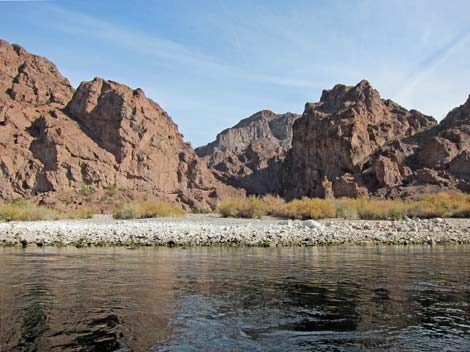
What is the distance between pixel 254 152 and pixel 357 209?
76.8m

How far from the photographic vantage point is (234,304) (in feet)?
32.9

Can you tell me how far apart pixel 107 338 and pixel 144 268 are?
8310 mm

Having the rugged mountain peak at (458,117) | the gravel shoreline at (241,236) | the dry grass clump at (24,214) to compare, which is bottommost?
the gravel shoreline at (241,236)

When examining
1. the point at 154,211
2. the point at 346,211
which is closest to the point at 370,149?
the point at 346,211

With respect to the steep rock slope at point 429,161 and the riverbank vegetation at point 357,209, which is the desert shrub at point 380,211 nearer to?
the riverbank vegetation at point 357,209

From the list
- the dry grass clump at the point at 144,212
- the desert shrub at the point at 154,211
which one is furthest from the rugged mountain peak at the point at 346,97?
the dry grass clump at the point at 144,212

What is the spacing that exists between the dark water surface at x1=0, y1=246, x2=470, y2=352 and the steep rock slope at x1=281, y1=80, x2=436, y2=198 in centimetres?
5404

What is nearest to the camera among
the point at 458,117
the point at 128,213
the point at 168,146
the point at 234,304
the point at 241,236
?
the point at 234,304

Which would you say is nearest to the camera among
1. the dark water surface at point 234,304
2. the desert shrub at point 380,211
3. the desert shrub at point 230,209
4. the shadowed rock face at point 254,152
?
Answer: the dark water surface at point 234,304

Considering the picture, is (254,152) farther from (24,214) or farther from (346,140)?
(24,214)

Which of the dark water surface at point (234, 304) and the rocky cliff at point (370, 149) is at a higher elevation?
the rocky cliff at point (370, 149)

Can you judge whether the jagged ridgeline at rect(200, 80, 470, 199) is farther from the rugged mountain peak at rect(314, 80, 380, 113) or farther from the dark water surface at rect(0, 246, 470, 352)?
the dark water surface at rect(0, 246, 470, 352)

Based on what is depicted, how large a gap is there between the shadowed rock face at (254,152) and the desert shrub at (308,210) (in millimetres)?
53338

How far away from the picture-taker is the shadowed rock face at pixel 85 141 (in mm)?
72188
